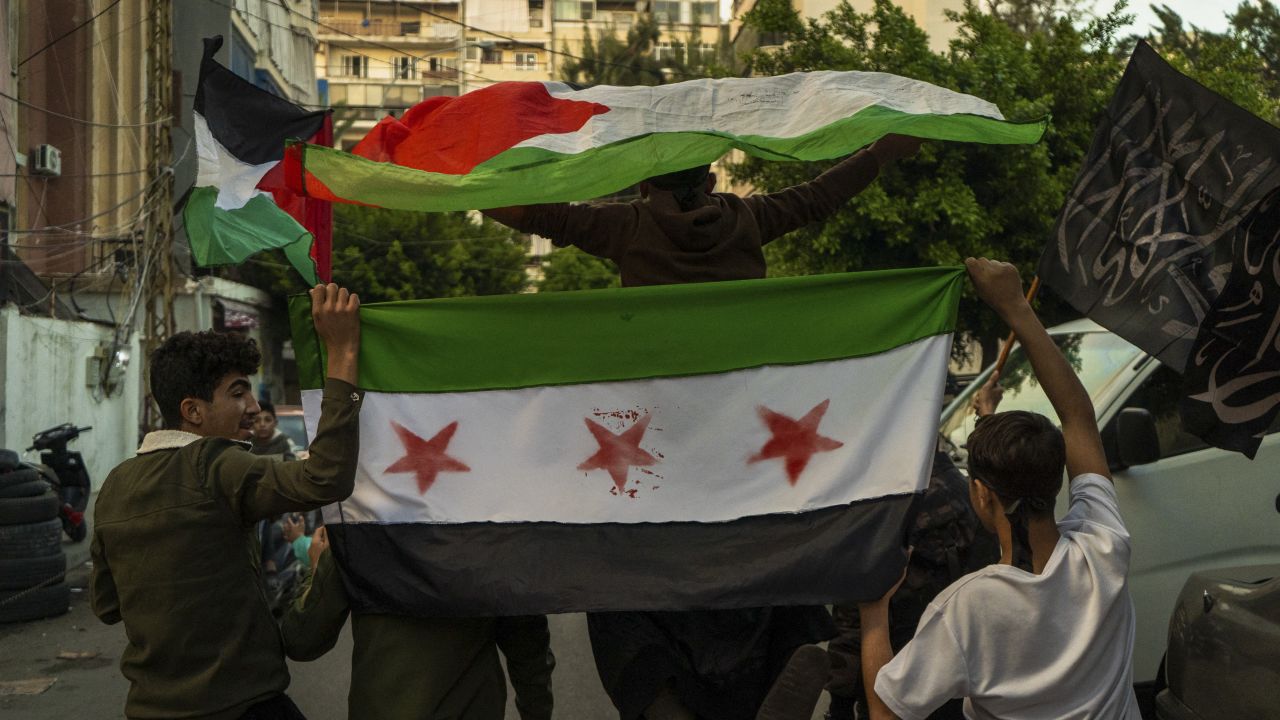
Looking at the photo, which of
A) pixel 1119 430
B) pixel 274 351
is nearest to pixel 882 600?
pixel 1119 430

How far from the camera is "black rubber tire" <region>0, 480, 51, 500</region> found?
10.6 m

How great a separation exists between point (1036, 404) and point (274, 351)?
129ft

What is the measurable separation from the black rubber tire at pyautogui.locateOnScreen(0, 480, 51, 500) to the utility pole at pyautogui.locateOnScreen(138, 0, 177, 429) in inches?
244

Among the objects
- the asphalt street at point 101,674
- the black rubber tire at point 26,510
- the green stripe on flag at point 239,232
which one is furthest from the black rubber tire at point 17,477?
the green stripe on flag at point 239,232

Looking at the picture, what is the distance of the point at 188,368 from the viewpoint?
351 centimetres

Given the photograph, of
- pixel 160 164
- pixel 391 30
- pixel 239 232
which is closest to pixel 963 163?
pixel 160 164

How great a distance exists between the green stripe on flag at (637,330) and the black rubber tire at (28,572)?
7938 mm

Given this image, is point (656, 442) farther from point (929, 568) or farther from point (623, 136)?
point (929, 568)

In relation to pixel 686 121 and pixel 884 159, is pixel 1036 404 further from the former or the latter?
pixel 686 121

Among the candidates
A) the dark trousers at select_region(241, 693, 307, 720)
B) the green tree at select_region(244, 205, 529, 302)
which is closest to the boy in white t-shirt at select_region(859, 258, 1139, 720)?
the dark trousers at select_region(241, 693, 307, 720)

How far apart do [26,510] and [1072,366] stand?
323 inches

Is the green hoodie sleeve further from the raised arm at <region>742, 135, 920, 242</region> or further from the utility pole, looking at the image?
the utility pole

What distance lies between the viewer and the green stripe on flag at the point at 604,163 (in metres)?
3.54

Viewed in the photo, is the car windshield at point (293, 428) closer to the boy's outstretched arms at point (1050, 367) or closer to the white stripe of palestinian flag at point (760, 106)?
the white stripe of palestinian flag at point (760, 106)
